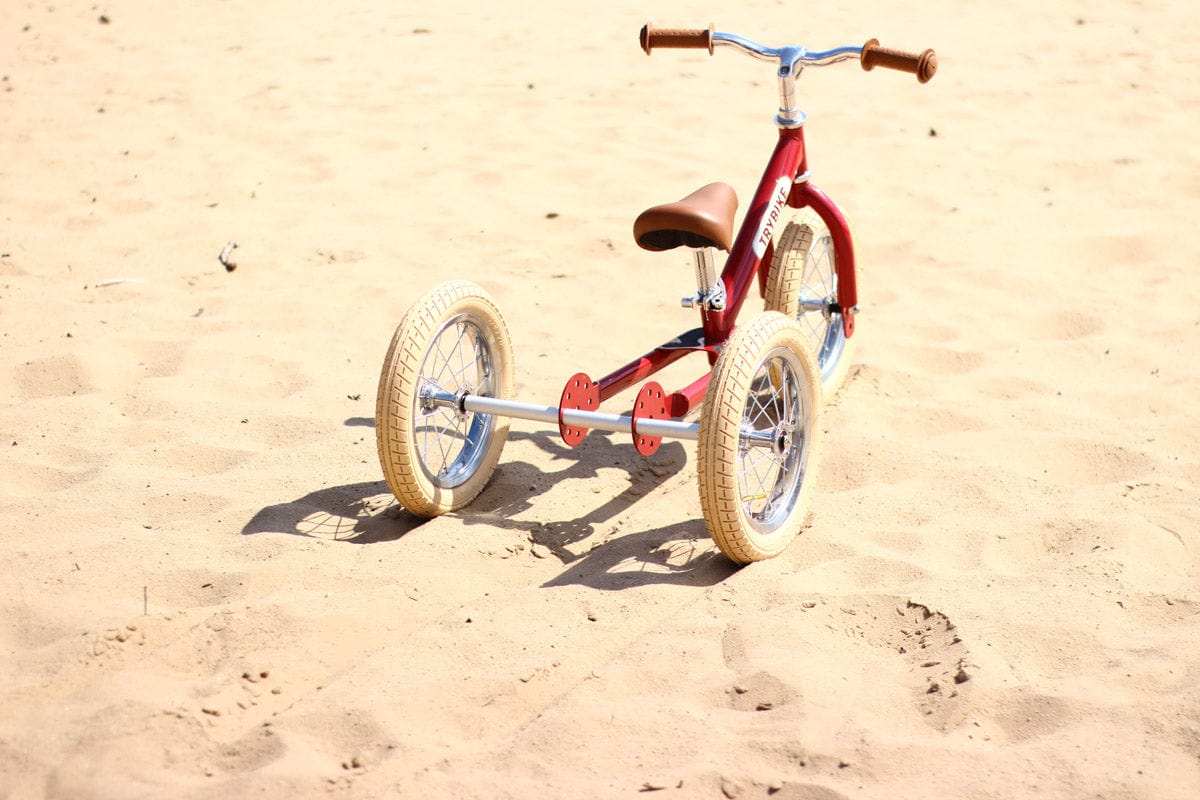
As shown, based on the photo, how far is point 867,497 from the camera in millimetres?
4035

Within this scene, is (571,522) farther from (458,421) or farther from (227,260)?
(227,260)

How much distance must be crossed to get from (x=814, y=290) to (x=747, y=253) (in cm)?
117

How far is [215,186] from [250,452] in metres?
3.25

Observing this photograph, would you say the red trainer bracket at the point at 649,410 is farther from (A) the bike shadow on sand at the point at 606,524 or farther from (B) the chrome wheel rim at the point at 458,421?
(B) the chrome wheel rim at the point at 458,421

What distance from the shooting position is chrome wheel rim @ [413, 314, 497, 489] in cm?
387

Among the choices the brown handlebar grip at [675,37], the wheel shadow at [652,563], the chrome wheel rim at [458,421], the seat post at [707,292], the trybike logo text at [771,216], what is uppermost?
the brown handlebar grip at [675,37]

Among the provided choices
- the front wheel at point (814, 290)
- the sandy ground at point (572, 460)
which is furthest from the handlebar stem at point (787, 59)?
the sandy ground at point (572, 460)

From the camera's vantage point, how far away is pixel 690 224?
369cm

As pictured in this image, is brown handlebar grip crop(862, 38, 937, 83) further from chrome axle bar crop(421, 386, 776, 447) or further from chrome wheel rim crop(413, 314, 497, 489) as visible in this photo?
chrome wheel rim crop(413, 314, 497, 489)

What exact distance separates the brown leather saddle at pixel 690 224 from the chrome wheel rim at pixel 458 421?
26.7 inches

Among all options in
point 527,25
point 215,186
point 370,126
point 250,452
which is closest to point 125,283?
point 215,186

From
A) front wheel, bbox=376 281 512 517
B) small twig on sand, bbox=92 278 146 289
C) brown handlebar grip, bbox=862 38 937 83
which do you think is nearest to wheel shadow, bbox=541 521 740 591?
front wheel, bbox=376 281 512 517

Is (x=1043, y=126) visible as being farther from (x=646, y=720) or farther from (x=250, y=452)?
(x=646, y=720)

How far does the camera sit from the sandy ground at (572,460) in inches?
111
